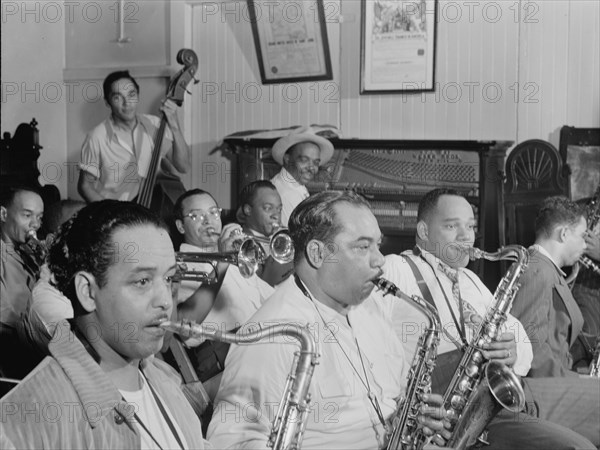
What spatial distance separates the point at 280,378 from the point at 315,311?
353 millimetres

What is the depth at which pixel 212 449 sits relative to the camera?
2.23 m

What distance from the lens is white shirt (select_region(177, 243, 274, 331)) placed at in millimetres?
4113

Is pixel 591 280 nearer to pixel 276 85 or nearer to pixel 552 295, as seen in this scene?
pixel 552 295

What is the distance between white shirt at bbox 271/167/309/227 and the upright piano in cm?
28

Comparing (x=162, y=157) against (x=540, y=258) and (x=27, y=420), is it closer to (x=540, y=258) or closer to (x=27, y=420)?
(x=540, y=258)

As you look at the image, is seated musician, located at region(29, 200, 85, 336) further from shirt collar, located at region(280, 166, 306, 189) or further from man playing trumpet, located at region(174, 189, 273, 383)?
shirt collar, located at region(280, 166, 306, 189)

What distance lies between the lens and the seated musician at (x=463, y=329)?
3344mm

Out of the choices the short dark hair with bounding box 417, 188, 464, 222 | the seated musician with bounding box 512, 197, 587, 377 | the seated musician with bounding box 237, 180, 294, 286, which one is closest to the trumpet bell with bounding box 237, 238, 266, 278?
the short dark hair with bounding box 417, 188, 464, 222

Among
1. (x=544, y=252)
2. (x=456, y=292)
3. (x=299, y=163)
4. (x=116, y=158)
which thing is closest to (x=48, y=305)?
(x=456, y=292)

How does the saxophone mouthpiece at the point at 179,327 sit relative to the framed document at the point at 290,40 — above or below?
below


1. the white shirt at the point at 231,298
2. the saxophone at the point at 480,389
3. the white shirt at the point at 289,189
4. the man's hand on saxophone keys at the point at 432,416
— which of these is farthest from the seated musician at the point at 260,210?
the man's hand on saxophone keys at the point at 432,416

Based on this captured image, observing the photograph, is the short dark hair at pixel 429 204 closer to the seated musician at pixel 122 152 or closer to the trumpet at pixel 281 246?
the trumpet at pixel 281 246

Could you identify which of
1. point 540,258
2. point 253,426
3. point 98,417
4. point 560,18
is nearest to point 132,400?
point 98,417

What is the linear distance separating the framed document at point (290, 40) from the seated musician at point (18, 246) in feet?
10.5
